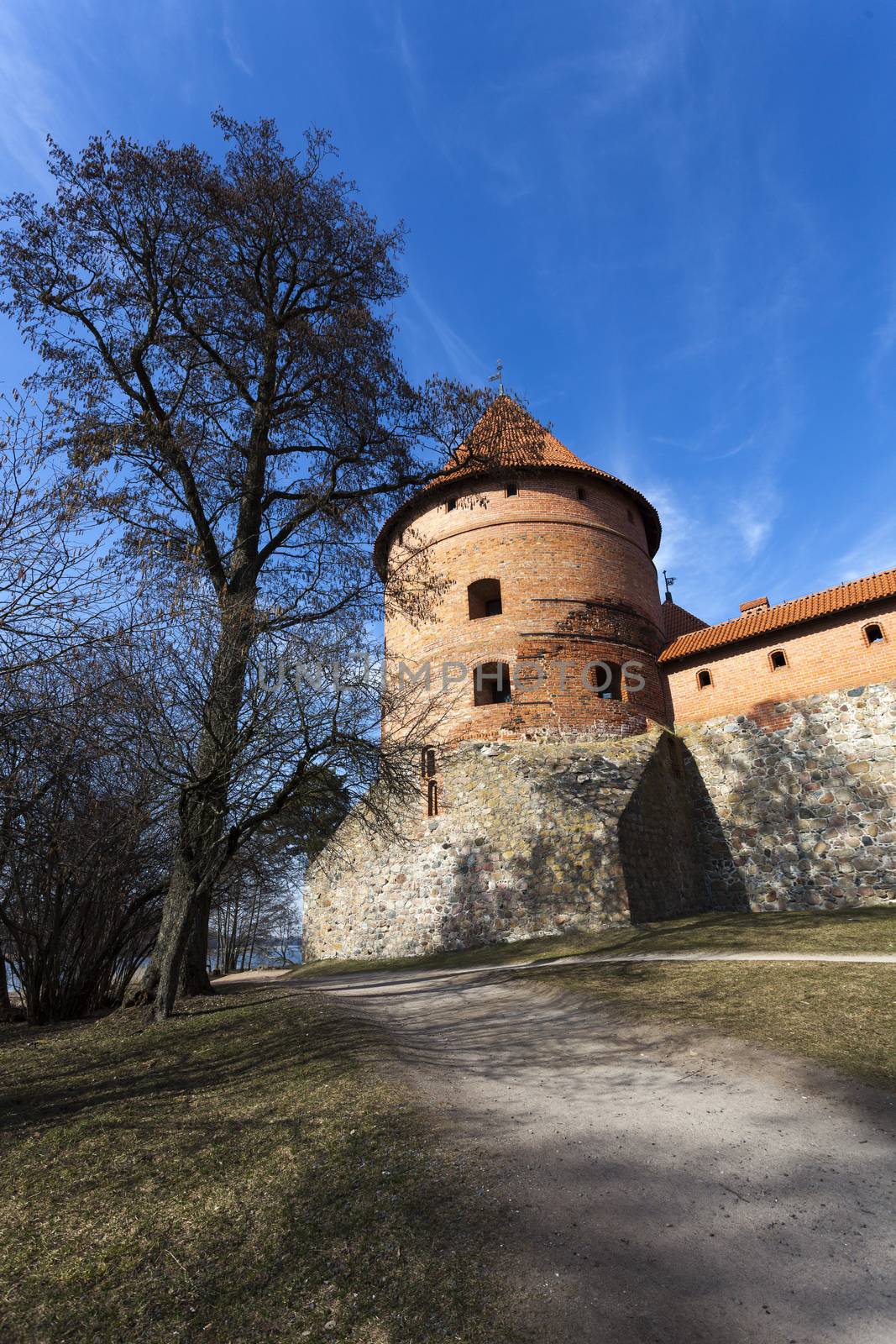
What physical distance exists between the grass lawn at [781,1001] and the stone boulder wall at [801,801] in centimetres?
666

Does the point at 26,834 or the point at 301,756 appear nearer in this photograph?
the point at 26,834

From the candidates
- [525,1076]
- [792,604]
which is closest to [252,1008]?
[525,1076]

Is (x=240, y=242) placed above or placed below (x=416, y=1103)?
above

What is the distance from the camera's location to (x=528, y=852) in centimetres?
1241

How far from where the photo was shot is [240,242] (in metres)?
9.29

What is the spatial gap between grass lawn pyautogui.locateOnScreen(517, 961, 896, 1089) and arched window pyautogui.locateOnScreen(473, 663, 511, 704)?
23.2ft

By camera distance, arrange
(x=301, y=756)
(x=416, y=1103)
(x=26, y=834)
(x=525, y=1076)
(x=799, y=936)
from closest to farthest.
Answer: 1. (x=416, y=1103)
2. (x=525, y=1076)
3. (x=26, y=834)
4. (x=301, y=756)
5. (x=799, y=936)

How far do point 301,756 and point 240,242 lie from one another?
6.97 meters

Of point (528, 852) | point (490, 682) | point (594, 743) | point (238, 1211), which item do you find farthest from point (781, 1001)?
point (490, 682)

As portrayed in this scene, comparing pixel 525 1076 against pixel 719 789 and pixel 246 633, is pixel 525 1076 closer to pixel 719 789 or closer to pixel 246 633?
pixel 246 633

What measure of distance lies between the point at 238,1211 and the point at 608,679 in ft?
41.7

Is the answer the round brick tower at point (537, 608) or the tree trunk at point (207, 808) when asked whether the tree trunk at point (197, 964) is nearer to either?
the tree trunk at point (207, 808)

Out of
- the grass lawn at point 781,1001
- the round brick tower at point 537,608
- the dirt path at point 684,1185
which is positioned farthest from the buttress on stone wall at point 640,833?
the dirt path at point 684,1185

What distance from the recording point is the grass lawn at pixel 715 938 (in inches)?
340
